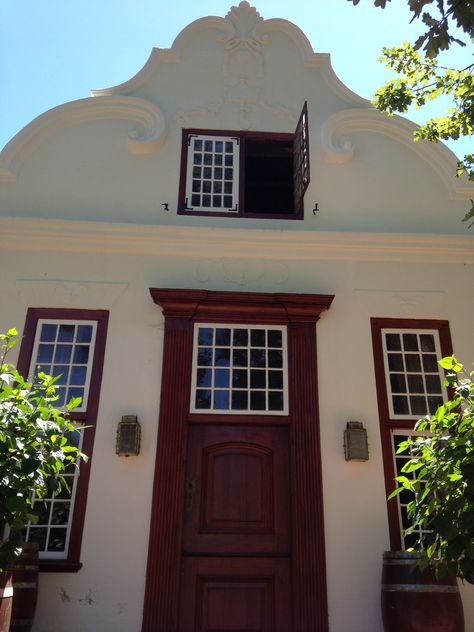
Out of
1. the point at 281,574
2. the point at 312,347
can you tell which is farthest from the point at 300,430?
the point at 281,574

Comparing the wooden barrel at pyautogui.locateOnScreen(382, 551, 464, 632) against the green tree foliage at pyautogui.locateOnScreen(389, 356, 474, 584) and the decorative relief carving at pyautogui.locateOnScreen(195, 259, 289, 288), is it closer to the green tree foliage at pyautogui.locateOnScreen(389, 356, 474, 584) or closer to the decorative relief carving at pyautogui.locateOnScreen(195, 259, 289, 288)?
the green tree foliage at pyautogui.locateOnScreen(389, 356, 474, 584)

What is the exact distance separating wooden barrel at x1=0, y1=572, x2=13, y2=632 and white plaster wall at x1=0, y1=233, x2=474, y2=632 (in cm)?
94

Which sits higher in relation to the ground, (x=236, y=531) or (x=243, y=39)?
(x=243, y=39)

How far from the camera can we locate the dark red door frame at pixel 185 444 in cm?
521

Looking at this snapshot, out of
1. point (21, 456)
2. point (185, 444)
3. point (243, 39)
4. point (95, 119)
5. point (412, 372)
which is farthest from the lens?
point (243, 39)

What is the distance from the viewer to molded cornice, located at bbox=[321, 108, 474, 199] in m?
7.17

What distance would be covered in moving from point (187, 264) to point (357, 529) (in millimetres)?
3119

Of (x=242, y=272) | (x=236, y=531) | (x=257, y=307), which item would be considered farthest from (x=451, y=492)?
(x=242, y=272)

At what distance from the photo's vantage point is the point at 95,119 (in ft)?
24.0

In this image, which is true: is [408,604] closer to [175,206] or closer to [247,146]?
[175,206]

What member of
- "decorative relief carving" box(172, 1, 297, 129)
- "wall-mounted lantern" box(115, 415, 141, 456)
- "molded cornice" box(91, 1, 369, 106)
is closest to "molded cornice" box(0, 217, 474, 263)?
"decorative relief carving" box(172, 1, 297, 129)

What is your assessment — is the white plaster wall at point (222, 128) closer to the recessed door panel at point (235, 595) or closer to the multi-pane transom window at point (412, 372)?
the multi-pane transom window at point (412, 372)

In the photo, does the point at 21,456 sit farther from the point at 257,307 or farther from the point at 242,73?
the point at 242,73

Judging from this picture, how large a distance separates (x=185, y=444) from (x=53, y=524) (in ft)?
4.44
